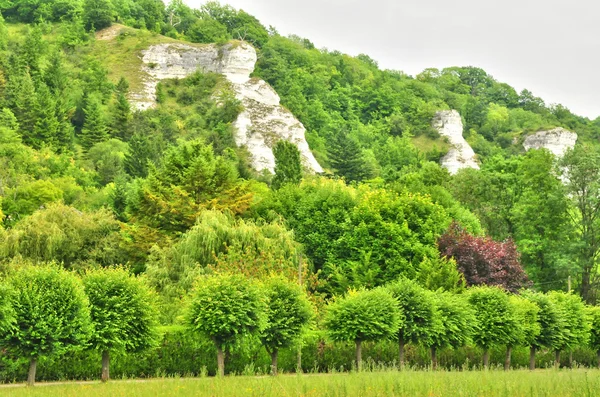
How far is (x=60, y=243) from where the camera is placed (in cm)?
4219

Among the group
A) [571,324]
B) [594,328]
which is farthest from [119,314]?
[594,328]

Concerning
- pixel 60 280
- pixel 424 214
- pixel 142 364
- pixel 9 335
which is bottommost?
pixel 142 364

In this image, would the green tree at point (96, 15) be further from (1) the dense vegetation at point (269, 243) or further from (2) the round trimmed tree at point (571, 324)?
(2) the round trimmed tree at point (571, 324)

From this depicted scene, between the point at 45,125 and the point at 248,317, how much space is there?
7064 cm

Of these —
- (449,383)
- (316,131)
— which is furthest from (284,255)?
(316,131)

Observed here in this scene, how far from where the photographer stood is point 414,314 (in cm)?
2853

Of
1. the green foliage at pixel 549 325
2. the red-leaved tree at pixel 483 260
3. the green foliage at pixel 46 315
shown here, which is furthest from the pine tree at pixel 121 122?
the green foliage at pixel 46 315

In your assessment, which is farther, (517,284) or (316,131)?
(316,131)

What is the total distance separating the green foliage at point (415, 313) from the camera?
28484 mm

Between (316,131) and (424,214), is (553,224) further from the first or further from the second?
(316,131)

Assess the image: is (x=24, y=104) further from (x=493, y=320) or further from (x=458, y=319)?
(x=493, y=320)

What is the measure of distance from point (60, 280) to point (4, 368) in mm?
4890

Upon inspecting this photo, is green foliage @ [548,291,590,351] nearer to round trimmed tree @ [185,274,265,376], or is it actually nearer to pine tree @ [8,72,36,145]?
round trimmed tree @ [185,274,265,376]

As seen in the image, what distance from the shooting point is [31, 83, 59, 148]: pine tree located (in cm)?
8519
